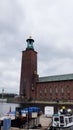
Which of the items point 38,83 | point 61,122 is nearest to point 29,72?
point 38,83

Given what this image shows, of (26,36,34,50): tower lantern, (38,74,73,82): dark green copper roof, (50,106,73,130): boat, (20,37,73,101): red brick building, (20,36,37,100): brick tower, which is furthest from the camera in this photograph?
(26,36,34,50): tower lantern

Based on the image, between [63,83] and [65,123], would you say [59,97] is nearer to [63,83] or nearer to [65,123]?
[63,83]

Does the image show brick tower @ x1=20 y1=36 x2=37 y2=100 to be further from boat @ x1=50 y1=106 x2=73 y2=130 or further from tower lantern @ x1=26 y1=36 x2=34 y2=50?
boat @ x1=50 y1=106 x2=73 y2=130

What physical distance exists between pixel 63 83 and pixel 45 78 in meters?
12.4

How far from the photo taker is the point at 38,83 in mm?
98375

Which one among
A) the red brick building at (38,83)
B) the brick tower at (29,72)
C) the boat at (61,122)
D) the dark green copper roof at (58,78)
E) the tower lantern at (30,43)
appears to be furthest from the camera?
the tower lantern at (30,43)

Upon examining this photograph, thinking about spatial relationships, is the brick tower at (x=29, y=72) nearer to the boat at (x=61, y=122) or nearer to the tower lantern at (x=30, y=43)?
the tower lantern at (x=30, y=43)

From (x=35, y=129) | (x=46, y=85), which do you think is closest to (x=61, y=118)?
(x=35, y=129)

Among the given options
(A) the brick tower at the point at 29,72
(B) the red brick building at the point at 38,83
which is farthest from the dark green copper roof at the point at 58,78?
(A) the brick tower at the point at 29,72

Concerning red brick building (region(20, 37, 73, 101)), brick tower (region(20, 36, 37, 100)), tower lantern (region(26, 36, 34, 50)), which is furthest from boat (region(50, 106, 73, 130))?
tower lantern (region(26, 36, 34, 50))

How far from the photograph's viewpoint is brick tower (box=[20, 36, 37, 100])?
314ft

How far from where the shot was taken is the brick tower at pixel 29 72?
95.8 meters

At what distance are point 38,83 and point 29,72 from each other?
7176mm

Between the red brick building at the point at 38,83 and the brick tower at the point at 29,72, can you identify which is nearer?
the red brick building at the point at 38,83
